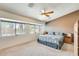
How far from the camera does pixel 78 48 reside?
224 cm

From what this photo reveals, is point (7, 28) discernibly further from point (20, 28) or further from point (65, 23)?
point (65, 23)

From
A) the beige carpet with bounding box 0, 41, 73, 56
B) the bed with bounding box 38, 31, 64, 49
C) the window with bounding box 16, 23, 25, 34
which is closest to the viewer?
the beige carpet with bounding box 0, 41, 73, 56

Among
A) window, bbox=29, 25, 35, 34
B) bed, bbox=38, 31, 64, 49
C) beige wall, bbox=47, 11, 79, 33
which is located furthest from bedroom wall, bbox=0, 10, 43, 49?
beige wall, bbox=47, 11, 79, 33

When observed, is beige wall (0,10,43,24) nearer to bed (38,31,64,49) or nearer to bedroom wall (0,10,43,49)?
bedroom wall (0,10,43,49)

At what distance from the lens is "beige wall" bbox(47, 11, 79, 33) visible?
2.40 m

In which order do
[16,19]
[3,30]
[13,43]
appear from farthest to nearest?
[13,43] < [16,19] < [3,30]

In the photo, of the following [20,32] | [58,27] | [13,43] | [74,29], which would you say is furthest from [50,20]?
[13,43]

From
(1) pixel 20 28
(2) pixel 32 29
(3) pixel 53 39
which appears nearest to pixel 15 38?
(1) pixel 20 28

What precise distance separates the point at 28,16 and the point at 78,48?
155 centimetres

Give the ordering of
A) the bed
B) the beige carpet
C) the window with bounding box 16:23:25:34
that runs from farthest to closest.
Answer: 1. the bed
2. the window with bounding box 16:23:25:34
3. the beige carpet

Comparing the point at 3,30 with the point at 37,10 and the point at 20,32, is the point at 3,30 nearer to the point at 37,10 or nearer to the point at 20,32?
the point at 20,32

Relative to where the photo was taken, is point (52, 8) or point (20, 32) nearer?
point (52, 8)

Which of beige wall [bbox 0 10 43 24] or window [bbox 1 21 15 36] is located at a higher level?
beige wall [bbox 0 10 43 24]

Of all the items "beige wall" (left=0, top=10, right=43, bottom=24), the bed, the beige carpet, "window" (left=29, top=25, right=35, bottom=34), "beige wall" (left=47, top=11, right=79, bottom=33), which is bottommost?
the beige carpet
